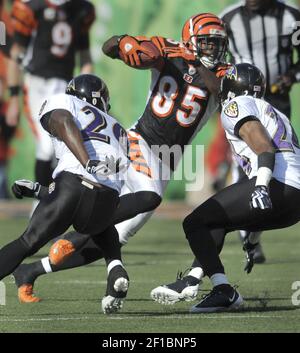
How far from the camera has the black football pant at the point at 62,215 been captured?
582 centimetres

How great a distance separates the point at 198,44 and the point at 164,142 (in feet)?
2.38

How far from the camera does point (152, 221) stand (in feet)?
44.4

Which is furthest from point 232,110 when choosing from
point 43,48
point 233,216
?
point 43,48

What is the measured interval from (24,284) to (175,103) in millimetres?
1781

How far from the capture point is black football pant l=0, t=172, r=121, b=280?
5.82 m

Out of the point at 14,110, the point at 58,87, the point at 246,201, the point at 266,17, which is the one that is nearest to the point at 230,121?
the point at 246,201

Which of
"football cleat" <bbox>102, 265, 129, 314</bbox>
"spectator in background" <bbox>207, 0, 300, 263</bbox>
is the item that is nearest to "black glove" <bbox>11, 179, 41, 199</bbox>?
"football cleat" <bbox>102, 265, 129, 314</bbox>

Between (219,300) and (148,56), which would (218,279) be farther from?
(148,56)

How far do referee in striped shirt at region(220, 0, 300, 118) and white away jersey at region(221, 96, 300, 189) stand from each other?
2968 millimetres

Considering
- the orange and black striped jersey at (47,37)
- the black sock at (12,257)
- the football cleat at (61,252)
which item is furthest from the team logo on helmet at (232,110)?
the orange and black striped jersey at (47,37)

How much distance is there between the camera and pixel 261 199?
577cm

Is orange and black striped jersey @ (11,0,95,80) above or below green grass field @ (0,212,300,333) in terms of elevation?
above

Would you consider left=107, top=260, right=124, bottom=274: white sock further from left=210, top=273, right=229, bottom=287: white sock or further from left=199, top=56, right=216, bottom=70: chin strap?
left=199, top=56, right=216, bottom=70: chin strap
